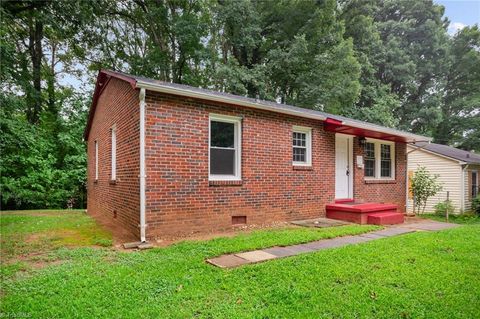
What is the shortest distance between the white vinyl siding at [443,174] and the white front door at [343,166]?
6.05m

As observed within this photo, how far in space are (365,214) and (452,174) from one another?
8730mm

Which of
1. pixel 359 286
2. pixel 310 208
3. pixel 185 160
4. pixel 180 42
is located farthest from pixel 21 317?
Answer: pixel 180 42

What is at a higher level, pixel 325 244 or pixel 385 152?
pixel 385 152

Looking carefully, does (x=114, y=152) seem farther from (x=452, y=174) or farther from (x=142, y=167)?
(x=452, y=174)

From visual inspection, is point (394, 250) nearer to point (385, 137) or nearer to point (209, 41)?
point (385, 137)

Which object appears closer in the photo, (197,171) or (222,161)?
(197,171)

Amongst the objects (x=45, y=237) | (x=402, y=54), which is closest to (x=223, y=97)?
(x=45, y=237)

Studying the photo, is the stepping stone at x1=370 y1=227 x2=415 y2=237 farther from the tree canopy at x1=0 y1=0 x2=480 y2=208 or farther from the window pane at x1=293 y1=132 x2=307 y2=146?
the tree canopy at x1=0 y1=0 x2=480 y2=208

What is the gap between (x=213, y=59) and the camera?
18453 mm

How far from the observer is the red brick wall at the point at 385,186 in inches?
409

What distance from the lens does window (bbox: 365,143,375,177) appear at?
11.1 metres

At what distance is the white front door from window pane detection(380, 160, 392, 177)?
220 centimetres

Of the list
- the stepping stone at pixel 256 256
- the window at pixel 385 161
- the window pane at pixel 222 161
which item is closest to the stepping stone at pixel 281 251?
the stepping stone at pixel 256 256

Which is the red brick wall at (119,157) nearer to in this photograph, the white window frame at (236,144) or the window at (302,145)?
the white window frame at (236,144)
